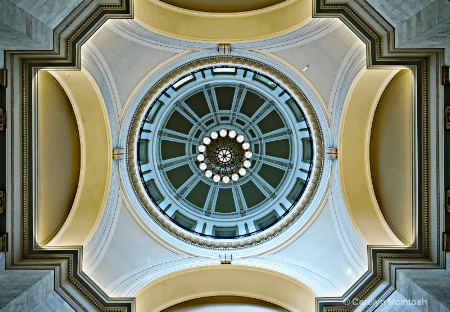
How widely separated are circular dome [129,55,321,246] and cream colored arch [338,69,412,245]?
2.40m

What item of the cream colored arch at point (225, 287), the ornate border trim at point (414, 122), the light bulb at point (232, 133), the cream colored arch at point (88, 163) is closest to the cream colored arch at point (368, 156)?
the ornate border trim at point (414, 122)

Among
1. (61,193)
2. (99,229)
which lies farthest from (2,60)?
(99,229)

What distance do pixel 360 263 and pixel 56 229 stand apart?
9316mm

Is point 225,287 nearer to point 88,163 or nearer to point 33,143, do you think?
point 88,163

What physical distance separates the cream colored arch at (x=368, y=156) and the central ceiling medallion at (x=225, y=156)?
7085 mm

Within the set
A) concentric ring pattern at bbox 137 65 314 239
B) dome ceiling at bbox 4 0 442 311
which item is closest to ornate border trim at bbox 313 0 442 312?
dome ceiling at bbox 4 0 442 311

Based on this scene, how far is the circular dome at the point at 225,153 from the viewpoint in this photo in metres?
18.2

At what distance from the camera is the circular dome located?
59.8 feet

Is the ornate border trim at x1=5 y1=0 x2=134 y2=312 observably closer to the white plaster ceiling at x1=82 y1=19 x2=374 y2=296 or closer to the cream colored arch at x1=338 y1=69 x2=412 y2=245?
the white plaster ceiling at x1=82 y1=19 x2=374 y2=296

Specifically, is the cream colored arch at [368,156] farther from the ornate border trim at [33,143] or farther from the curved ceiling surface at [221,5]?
the ornate border trim at [33,143]

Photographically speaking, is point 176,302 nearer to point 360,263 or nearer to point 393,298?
point 360,263

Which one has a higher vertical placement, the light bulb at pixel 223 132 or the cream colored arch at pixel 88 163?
the light bulb at pixel 223 132

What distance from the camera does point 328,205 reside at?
15328 mm

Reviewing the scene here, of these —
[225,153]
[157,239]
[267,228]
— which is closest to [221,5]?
[267,228]
